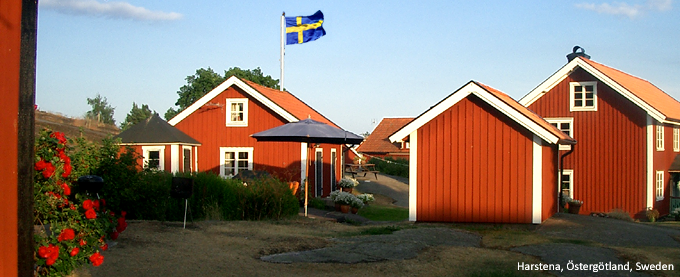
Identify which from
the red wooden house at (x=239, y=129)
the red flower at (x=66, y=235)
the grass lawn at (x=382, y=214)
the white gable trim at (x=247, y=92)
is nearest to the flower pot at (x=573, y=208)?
the grass lawn at (x=382, y=214)

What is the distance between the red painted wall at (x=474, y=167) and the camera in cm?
1355

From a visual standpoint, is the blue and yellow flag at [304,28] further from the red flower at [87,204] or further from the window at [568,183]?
the red flower at [87,204]

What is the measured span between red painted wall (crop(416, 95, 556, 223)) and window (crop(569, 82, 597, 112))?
10562 mm

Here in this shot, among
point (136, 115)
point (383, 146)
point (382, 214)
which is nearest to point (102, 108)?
point (136, 115)

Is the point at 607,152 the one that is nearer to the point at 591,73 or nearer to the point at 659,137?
the point at 659,137

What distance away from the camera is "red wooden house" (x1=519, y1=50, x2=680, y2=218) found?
2230 centimetres

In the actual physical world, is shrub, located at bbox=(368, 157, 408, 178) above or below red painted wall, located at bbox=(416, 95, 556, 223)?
below

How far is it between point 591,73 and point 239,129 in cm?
1372

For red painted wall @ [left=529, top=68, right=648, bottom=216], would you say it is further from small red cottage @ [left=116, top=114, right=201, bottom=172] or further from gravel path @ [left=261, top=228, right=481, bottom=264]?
small red cottage @ [left=116, top=114, right=201, bottom=172]

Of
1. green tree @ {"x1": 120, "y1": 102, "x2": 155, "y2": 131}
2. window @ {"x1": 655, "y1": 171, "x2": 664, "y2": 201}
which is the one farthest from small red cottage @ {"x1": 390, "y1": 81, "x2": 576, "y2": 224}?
green tree @ {"x1": 120, "y1": 102, "x2": 155, "y2": 131}

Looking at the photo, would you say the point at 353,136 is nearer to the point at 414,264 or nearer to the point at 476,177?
the point at 476,177

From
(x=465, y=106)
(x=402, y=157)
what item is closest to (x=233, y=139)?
(x=465, y=106)

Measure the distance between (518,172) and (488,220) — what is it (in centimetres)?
130

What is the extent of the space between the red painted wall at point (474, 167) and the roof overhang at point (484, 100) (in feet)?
0.65
